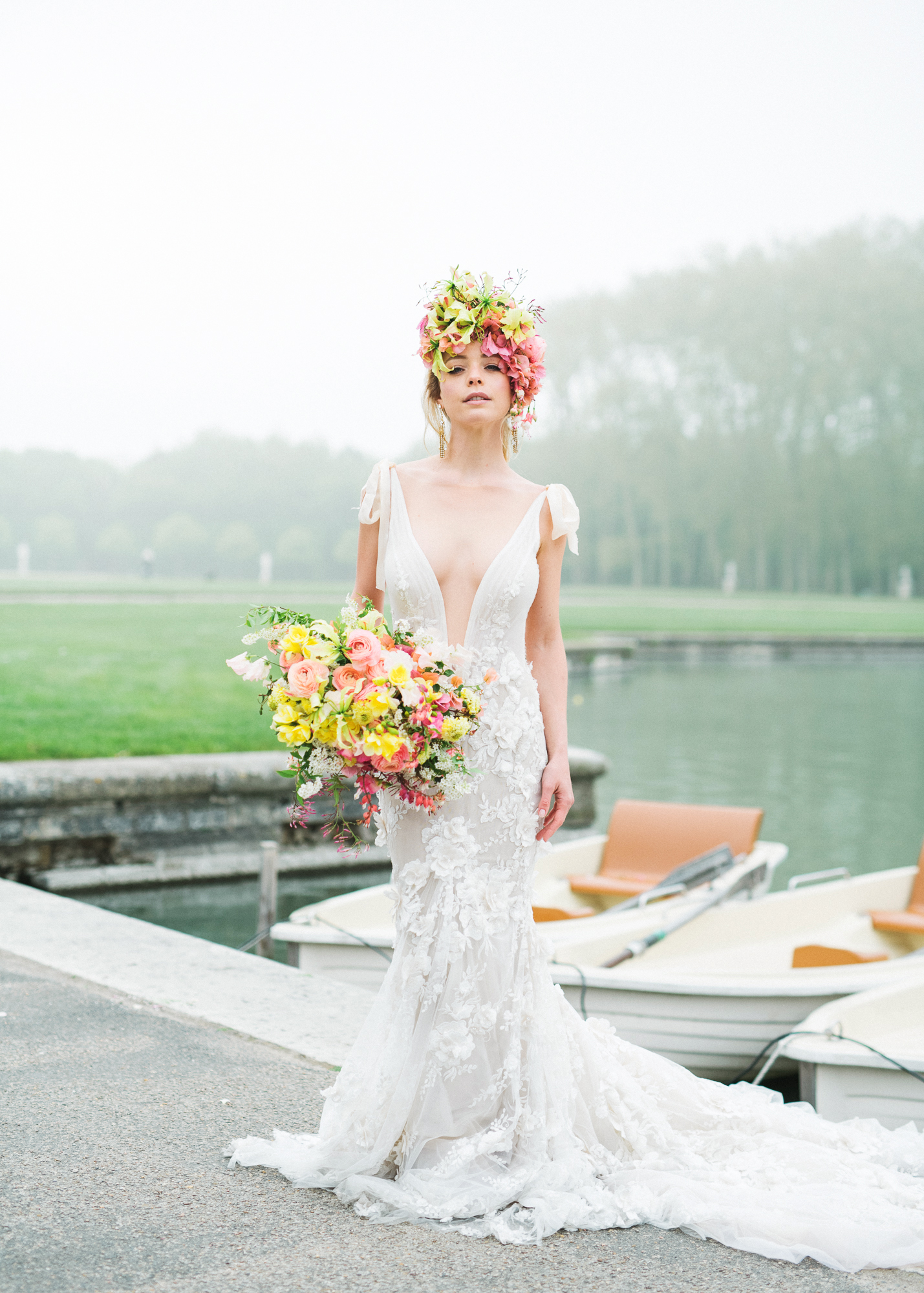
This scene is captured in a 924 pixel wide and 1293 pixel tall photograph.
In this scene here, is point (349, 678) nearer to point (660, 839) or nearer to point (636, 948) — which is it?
point (636, 948)

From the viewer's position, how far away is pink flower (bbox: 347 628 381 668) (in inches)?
116

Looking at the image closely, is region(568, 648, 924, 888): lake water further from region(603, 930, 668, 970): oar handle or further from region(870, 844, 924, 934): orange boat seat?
region(603, 930, 668, 970): oar handle

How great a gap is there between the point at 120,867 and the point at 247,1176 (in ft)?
22.2

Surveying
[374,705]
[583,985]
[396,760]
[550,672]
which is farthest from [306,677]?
[583,985]

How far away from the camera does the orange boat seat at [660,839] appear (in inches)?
323

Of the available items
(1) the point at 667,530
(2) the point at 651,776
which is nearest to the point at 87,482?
(1) the point at 667,530

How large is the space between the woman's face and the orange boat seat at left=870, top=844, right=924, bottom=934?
5.11 m

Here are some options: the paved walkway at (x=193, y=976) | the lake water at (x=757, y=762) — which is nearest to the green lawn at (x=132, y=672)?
the lake water at (x=757, y=762)

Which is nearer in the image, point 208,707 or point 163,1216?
point 163,1216

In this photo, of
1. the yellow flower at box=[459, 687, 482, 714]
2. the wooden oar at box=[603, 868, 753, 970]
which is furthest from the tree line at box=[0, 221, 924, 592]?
the yellow flower at box=[459, 687, 482, 714]

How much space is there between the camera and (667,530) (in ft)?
232

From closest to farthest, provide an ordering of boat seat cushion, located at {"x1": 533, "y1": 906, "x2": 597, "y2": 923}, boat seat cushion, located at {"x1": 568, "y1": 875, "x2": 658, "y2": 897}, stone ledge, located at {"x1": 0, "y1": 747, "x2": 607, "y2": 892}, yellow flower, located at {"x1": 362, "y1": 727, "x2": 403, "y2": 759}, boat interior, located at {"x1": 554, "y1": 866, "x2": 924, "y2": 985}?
yellow flower, located at {"x1": 362, "y1": 727, "x2": 403, "y2": 759}, boat interior, located at {"x1": 554, "y1": 866, "x2": 924, "y2": 985}, boat seat cushion, located at {"x1": 533, "y1": 906, "x2": 597, "y2": 923}, boat seat cushion, located at {"x1": 568, "y1": 875, "x2": 658, "y2": 897}, stone ledge, located at {"x1": 0, "y1": 747, "x2": 607, "y2": 892}

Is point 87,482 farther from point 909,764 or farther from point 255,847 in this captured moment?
point 255,847

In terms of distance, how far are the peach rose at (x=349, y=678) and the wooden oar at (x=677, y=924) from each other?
136 inches
